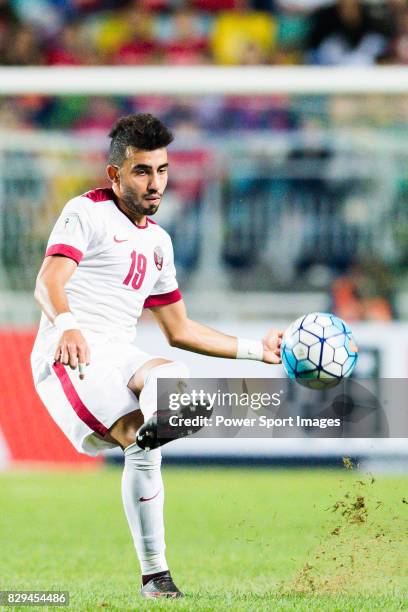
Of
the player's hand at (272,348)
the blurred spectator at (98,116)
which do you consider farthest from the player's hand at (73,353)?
the blurred spectator at (98,116)

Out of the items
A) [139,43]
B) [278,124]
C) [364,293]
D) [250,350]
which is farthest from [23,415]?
[250,350]

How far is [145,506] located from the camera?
5.44m

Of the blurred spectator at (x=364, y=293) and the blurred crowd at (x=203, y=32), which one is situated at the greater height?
the blurred crowd at (x=203, y=32)

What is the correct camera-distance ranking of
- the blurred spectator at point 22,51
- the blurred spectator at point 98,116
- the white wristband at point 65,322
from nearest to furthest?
the white wristband at point 65,322, the blurred spectator at point 98,116, the blurred spectator at point 22,51

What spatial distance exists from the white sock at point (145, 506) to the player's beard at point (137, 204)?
113 centimetres

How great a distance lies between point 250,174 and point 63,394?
21.2 feet

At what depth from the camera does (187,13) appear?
14.4 meters

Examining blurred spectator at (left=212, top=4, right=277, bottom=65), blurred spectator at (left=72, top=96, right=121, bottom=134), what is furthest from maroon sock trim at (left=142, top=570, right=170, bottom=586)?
blurred spectator at (left=212, top=4, right=277, bottom=65)

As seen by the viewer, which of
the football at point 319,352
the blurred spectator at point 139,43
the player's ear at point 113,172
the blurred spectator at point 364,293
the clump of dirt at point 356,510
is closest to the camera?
the football at point 319,352

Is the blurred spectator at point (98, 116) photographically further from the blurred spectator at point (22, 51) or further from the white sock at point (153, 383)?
the white sock at point (153, 383)

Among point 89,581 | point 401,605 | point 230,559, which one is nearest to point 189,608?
point 401,605

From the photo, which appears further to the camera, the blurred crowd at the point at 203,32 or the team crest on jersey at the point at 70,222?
the blurred crowd at the point at 203,32

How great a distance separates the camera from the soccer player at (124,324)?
538 cm

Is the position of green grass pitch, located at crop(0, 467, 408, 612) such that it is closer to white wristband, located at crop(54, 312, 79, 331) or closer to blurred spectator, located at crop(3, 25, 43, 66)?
white wristband, located at crop(54, 312, 79, 331)
